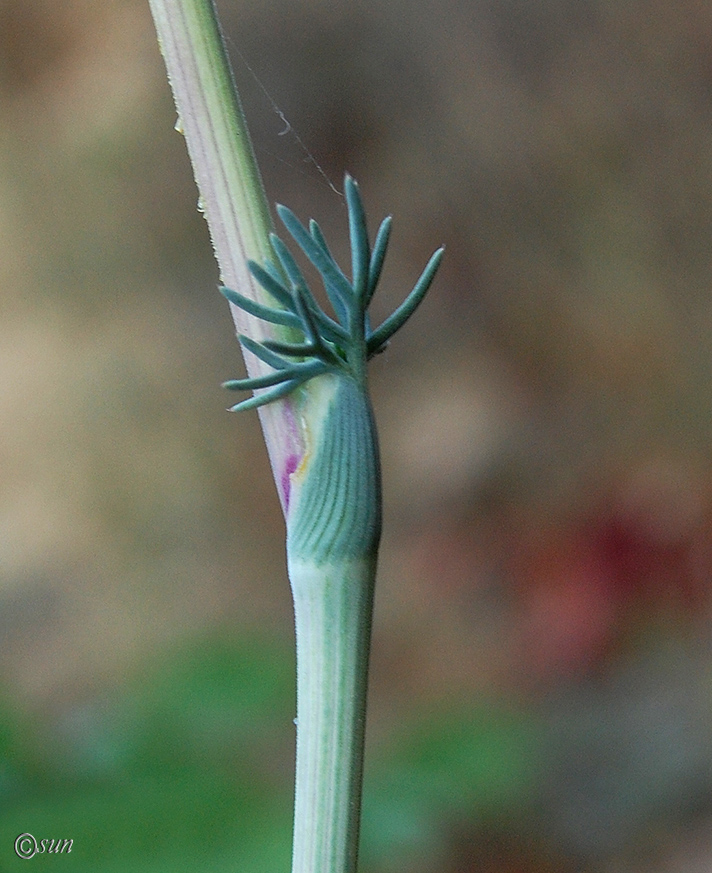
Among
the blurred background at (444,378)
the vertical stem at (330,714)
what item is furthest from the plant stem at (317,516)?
the blurred background at (444,378)

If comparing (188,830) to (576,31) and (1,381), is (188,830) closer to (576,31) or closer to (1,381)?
(1,381)

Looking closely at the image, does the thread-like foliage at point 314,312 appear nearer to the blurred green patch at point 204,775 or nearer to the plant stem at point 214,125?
the plant stem at point 214,125

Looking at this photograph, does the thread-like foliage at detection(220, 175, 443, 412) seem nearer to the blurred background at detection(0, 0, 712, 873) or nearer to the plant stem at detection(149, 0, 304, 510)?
the plant stem at detection(149, 0, 304, 510)

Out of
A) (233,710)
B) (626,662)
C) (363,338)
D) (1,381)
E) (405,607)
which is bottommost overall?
(626,662)

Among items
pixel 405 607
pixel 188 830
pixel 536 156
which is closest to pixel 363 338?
pixel 188 830

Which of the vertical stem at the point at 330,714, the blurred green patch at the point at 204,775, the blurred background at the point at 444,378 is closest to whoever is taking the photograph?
the vertical stem at the point at 330,714

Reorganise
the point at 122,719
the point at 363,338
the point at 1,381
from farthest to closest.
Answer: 1. the point at 1,381
2. the point at 122,719
3. the point at 363,338
